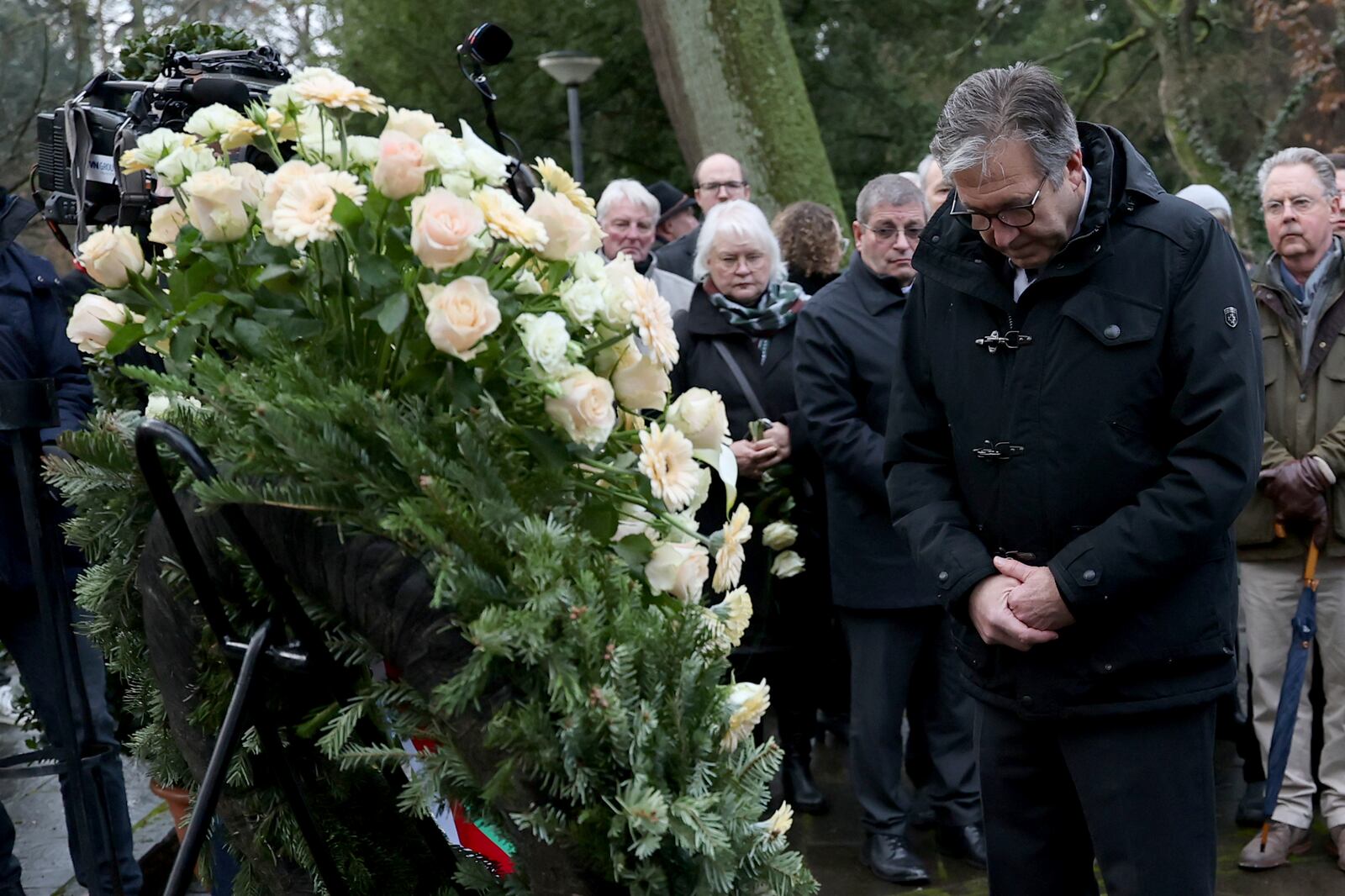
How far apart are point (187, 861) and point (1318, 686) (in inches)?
177

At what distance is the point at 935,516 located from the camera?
294cm

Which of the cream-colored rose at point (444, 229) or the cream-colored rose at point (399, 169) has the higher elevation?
the cream-colored rose at point (399, 169)

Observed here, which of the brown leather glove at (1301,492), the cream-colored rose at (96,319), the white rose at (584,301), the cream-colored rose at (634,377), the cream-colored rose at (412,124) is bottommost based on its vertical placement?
the brown leather glove at (1301,492)

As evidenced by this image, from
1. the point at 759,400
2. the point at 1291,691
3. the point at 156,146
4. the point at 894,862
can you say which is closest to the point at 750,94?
the point at 759,400

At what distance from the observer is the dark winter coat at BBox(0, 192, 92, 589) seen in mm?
4098

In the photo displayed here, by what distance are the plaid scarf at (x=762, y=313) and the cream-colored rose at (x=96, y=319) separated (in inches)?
127

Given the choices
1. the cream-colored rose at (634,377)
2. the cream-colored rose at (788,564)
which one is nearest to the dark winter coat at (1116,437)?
the cream-colored rose at (634,377)

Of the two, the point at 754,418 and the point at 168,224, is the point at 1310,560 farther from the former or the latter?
the point at 168,224

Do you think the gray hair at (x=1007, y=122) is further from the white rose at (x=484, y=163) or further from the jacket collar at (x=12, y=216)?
the jacket collar at (x=12, y=216)

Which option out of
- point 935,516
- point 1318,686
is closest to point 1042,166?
point 935,516

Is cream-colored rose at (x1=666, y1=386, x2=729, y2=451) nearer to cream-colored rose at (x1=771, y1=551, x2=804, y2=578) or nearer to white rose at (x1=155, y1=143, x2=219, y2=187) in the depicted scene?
white rose at (x1=155, y1=143, x2=219, y2=187)

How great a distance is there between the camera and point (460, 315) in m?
1.78

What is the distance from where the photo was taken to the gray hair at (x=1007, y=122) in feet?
8.59

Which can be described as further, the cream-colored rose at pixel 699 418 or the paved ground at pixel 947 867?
the paved ground at pixel 947 867
